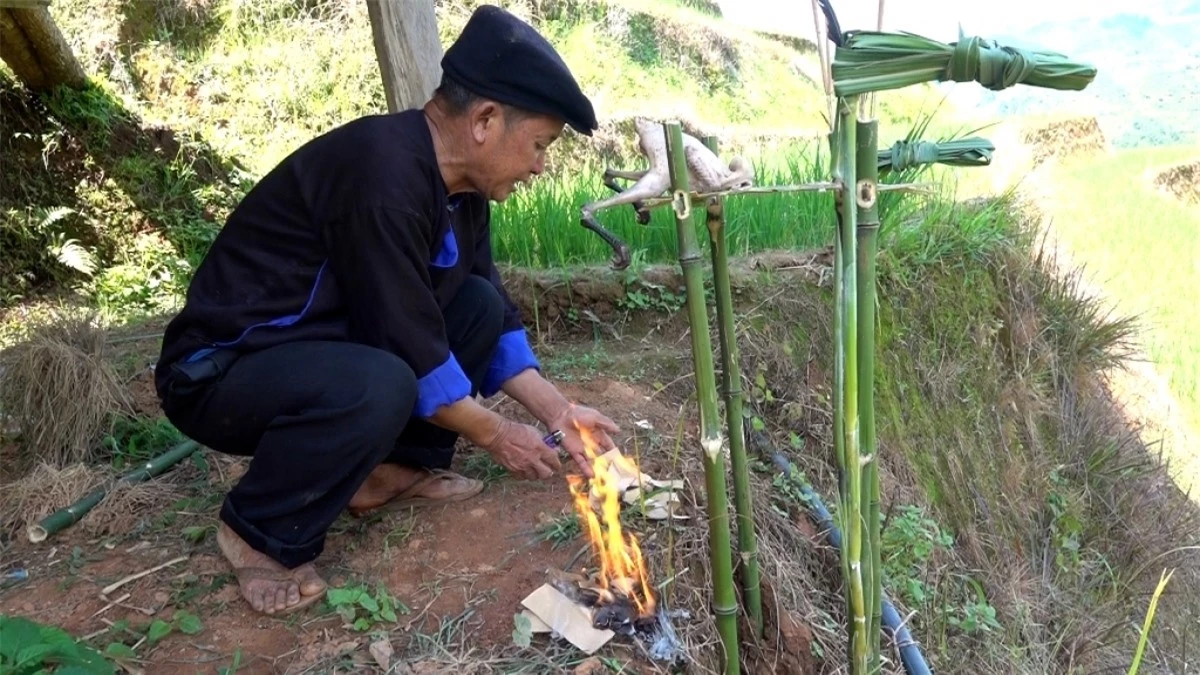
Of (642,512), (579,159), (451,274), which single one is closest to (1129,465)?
(642,512)

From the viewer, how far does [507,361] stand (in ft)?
7.55

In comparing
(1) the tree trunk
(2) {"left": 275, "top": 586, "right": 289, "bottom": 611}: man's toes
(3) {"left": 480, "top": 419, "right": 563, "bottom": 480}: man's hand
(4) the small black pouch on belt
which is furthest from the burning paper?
(1) the tree trunk

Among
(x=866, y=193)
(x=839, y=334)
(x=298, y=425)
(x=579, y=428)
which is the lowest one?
(x=579, y=428)

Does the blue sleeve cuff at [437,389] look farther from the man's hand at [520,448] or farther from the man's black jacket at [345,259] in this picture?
the man's hand at [520,448]

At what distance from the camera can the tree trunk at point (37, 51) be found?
4.98m

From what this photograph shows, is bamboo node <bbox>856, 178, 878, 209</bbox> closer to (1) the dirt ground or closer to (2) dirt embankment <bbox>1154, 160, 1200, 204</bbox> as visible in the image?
(1) the dirt ground

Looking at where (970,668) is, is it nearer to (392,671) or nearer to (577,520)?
(577,520)

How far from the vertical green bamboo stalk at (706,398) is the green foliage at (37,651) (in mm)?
1092

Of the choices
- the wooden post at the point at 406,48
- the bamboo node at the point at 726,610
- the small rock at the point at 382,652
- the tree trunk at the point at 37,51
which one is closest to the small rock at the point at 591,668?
the bamboo node at the point at 726,610

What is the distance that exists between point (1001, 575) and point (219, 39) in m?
6.78

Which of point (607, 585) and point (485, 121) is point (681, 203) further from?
point (607, 585)

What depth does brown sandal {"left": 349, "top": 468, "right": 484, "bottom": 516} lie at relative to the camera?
2318 mm

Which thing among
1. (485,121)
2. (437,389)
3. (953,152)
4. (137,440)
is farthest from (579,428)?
(137,440)

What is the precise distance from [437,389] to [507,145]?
533mm
